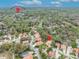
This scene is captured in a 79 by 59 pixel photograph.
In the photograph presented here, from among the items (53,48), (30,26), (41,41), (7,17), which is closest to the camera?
(53,48)

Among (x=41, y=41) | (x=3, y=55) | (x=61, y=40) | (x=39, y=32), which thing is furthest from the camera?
(x=39, y=32)

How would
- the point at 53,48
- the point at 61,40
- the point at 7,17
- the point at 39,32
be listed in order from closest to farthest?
1. the point at 53,48
2. the point at 61,40
3. the point at 39,32
4. the point at 7,17

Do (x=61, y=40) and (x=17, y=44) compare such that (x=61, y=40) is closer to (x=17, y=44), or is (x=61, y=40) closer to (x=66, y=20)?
(x=17, y=44)

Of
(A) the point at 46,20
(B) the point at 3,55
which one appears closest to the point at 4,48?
(B) the point at 3,55

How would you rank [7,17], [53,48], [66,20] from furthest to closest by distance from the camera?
[66,20]
[7,17]
[53,48]

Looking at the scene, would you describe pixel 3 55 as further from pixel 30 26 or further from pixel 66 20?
pixel 66 20

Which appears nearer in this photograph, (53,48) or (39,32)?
(53,48)

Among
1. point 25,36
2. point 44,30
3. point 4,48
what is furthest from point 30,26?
point 4,48

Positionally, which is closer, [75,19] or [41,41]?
[41,41]

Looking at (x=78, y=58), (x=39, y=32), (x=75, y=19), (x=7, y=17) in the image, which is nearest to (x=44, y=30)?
(x=39, y=32)
